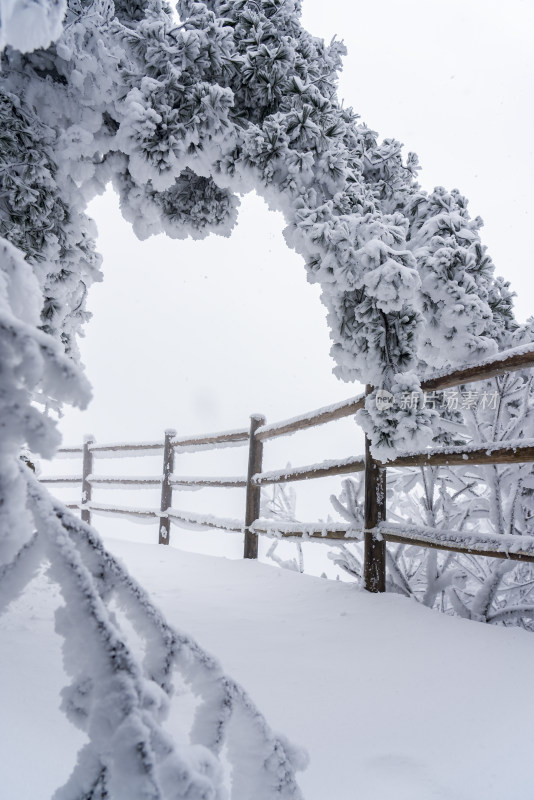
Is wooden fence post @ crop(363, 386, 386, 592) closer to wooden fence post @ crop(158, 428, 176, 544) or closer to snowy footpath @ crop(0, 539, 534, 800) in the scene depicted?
snowy footpath @ crop(0, 539, 534, 800)

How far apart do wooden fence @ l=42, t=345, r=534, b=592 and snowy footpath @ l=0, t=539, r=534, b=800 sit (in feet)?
1.29

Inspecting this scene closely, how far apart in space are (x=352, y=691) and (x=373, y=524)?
1636 mm

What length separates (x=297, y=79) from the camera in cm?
317

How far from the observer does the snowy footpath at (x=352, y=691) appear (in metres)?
1.46

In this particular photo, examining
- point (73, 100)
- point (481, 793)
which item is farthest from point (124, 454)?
point (481, 793)

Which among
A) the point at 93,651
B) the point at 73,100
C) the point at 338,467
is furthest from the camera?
the point at 338,467

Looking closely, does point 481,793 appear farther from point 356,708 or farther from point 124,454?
point 124,454

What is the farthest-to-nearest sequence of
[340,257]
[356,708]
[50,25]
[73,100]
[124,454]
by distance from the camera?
1. [124,454]
2. [73,100]
3. [340,257]
4. [356,708]
5. [50,25]

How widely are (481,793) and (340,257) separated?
7.68ft

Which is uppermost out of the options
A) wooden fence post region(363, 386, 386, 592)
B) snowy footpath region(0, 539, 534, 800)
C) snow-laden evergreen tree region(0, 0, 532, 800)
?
snow-laden evergreen tree region(0, 0, 532, 800)

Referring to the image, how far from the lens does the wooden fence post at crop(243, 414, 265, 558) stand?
5219 mm

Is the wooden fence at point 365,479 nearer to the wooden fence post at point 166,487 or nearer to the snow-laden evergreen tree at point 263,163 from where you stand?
the wooden fence post at point 166,487

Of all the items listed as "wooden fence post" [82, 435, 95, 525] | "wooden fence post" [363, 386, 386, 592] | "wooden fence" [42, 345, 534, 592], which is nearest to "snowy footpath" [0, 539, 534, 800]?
"wooden fence post" [363, 386, 386, 592]

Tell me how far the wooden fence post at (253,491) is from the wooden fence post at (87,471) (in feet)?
15.1
